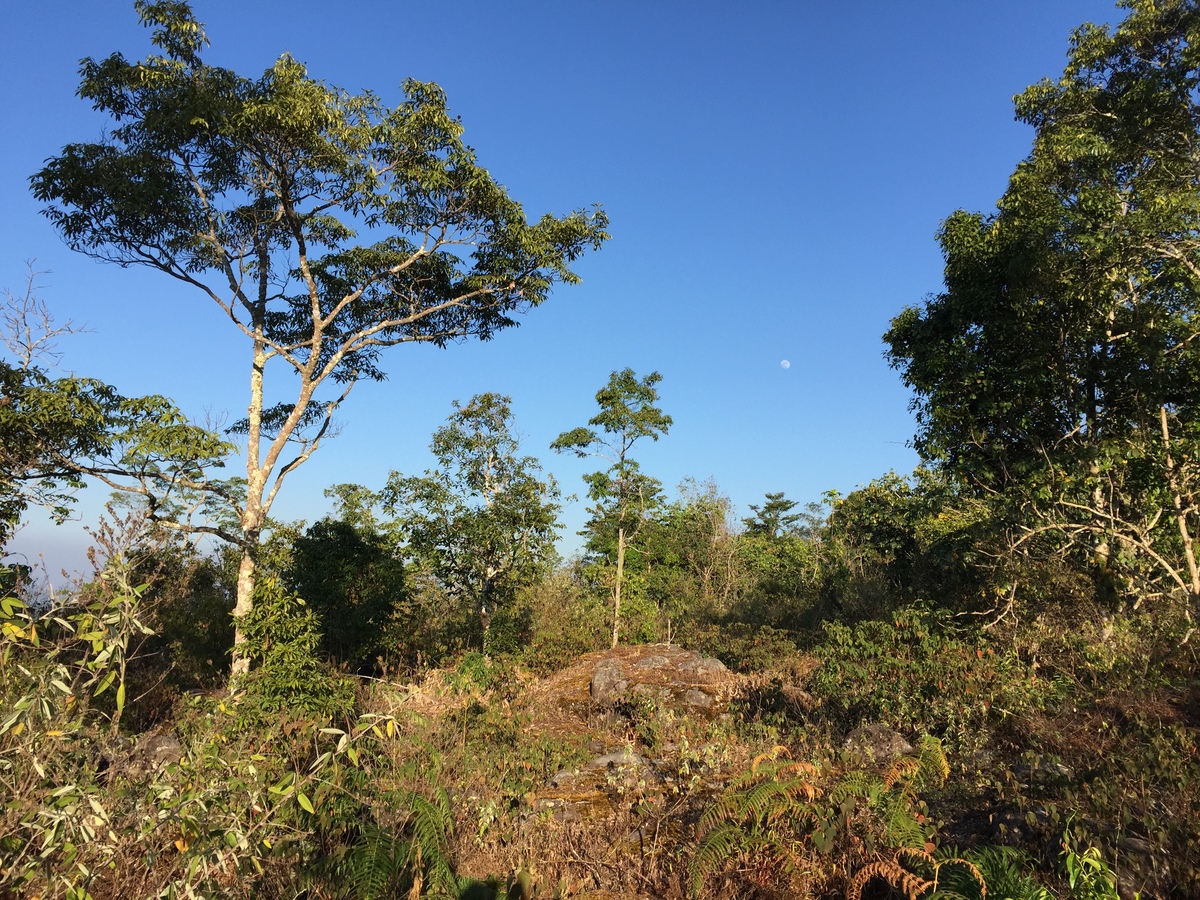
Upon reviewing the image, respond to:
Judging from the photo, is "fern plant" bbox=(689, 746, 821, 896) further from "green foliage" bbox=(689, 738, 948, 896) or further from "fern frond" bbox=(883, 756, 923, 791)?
"fern frond" bbox=(883, 756, 923, 791)

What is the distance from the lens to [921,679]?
9.12m

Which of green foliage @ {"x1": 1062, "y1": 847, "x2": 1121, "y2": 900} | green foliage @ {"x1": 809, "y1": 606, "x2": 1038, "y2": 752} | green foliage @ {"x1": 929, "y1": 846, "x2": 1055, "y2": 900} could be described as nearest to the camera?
green foliage @ {"x1": 1062, "y1": 847, "x2": 1121, "y2": 900}

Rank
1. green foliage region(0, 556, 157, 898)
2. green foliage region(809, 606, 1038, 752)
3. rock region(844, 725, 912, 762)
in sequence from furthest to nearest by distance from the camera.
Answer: green foliage region(809, 606, 1038, 752), rock region(844, 725, 912, 762), green foliage region(0, 556, 157, 898)

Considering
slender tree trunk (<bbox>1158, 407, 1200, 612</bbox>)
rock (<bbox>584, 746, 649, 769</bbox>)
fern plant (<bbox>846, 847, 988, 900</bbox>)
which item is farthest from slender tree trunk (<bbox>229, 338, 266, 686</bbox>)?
slender tree trunk (<bbox>1158, 407, 1200, 612</bbox>)

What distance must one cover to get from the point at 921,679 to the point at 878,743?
1.91 metres

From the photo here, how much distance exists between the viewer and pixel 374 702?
892 cm

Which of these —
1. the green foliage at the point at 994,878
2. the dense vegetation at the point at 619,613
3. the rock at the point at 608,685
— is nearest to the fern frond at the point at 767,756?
the dense vegetation at the point at 619,613

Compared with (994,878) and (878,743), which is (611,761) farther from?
(994,878)

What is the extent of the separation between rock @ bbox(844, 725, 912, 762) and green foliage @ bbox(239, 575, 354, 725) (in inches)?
233

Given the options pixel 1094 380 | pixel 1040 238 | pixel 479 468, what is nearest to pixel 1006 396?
pixel 1094 380

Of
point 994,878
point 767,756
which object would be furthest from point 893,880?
point 767,756

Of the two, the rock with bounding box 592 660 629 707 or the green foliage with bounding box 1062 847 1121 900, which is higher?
the rock with bounding box 592 660 629 707

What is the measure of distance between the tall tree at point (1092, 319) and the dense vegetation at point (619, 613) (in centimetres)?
7

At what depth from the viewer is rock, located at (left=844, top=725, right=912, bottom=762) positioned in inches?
289
